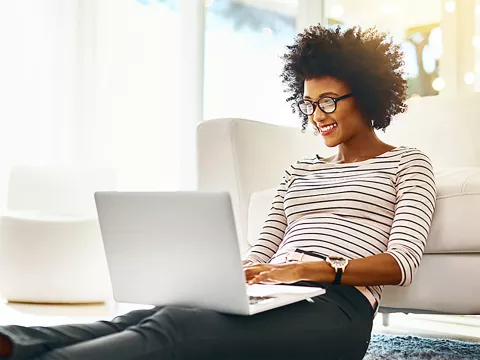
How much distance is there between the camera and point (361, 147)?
161cm

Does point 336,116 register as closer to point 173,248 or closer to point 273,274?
point 273,274

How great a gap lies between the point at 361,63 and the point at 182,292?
774 mm

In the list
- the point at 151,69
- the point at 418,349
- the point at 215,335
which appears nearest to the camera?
the point at 215,335

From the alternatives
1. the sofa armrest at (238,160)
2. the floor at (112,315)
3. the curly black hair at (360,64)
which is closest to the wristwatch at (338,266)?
the curly black hair at (360,64)

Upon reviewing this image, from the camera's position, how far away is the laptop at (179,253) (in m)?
1.03

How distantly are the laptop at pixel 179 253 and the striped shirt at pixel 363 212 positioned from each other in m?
0.25

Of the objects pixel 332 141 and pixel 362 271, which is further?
pixel 332 141

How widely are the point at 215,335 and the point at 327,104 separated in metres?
0.71

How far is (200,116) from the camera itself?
13.3ft

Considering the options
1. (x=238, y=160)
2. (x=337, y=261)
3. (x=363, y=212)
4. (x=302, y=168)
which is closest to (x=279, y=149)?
(x=238, y=160)

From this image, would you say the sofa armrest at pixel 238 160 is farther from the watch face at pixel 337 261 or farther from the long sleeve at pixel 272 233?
the watch face at pixel 337 261

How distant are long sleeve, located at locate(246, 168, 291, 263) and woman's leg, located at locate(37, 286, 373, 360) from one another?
312 millimetres

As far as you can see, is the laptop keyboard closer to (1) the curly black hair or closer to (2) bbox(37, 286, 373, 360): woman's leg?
(2) bbox(37, 286, 373, 360): woman's leg

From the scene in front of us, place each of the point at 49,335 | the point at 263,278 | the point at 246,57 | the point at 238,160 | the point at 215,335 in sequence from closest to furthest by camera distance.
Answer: the point at 49,335 < the point at 215,335 < the point at 263,278 < the point at 238,160 < the point at 246,57
